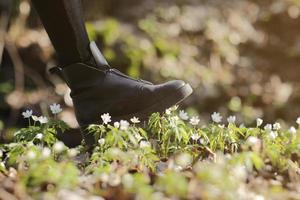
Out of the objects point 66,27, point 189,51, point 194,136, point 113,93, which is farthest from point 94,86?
point 189,51

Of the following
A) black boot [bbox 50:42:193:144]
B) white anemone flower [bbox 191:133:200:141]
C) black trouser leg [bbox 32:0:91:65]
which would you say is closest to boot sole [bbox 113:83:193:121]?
black boot [bbox 50:42:193:144]

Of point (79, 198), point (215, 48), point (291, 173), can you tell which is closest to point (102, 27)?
point (215, 48)

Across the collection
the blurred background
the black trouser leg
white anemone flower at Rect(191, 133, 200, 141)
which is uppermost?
the blurred background

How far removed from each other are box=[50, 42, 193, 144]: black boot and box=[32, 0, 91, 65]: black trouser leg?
0.04m

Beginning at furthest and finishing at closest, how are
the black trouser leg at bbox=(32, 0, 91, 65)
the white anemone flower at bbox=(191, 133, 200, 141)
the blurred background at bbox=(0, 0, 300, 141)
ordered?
1. the blurred background at bbox=(0, 0, 300, 141)
2. the black trouser leg at bbox=(32, 0, 91, 65)
3. the white anemone flower at bbox=(191, 133, 200, 141)

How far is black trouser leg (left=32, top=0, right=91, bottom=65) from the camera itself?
8.30ft

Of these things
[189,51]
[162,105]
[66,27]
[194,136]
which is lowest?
[194,136]

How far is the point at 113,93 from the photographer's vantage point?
2.65m

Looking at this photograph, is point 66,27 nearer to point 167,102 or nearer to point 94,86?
point 94,86

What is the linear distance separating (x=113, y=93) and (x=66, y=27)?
0.34 metres

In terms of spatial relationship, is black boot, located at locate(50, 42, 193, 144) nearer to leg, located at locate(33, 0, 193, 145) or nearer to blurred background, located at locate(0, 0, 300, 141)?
leg, located at locate(33, 0, 193, 145)

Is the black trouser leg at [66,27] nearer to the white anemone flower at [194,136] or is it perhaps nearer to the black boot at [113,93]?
the black boot at [113,93]

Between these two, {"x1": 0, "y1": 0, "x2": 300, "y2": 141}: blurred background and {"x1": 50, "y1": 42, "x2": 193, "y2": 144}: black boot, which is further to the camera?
{"x1": 0, "y1": 0, "x2": 300, "y2": 141}: blurred background

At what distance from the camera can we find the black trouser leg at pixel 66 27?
8.30 ft
